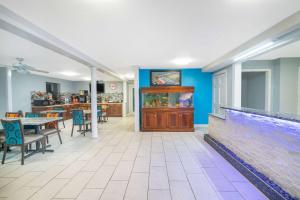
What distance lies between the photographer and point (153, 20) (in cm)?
237

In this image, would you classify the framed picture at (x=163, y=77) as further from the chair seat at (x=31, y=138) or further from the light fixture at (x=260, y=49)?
the chair seat at (x=31, y=138)

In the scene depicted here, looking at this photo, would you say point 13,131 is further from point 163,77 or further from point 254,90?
point 254,90

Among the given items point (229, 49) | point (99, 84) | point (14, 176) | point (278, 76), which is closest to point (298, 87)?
point (278, 76)

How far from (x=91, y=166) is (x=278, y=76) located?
570cm

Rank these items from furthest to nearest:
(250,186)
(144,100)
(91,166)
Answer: (144,100)
(91,166)
(250,186)

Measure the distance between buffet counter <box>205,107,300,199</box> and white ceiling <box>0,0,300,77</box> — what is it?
1413mm

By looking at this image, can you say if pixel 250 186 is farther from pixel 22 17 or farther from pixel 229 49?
pixel 22 17

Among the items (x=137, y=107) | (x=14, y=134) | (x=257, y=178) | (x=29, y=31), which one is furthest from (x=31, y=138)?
(x=257, y=178)

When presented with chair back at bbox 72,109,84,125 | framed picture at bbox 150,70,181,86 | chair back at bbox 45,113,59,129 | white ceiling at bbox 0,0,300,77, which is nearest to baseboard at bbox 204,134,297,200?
white ceiling at bbox 0,0,300,77

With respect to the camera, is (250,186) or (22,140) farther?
(22,140)

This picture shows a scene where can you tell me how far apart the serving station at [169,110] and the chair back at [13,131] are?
12.1 feet

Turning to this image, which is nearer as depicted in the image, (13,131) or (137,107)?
(13,131)

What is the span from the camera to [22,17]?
227cm

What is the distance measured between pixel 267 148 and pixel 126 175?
2.21 metres
